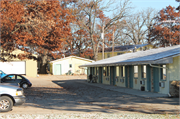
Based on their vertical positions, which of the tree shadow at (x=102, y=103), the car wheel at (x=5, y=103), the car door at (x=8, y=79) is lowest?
the tree shadow at (x=102, y=103)

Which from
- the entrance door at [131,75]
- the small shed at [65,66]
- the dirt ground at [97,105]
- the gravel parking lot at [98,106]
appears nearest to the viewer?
the gravel parking lot at [98,106]

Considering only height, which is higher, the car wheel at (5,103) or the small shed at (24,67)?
the small shed at (24,67)

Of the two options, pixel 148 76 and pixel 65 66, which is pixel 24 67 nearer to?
pixel 65 66

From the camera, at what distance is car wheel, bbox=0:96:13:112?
1020cm

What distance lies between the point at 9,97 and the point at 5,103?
30 cm

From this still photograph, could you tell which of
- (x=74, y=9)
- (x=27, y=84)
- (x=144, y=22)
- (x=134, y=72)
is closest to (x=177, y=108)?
(x=134, y=72)

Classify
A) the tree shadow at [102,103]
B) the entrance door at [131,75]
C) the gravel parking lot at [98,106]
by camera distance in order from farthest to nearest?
the entrance door at [131,75] < the tree shadow at [102,103] < the gravel parking lot at [98,106]

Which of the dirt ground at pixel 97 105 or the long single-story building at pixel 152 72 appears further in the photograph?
the long single-story building at pixel 152 72

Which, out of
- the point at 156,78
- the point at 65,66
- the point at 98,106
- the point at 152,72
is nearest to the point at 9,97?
the point at 98,106

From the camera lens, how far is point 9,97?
10.4m

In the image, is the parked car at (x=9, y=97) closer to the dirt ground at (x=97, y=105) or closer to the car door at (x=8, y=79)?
the dirt ground at (x=97, y=105)

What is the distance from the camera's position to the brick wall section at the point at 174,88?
1600 centimetres

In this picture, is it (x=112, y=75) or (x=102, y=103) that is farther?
(x=112, y=75)

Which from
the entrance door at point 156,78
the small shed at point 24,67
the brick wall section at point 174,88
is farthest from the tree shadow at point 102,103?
the small shed at point 24,67
